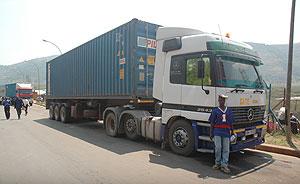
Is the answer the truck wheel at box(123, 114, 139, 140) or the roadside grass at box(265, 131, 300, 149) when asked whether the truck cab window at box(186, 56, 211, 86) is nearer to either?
the truck wheel at box(123, 114, 139, 140)

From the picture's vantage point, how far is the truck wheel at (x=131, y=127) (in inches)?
362

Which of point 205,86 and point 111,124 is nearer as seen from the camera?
point 205,86

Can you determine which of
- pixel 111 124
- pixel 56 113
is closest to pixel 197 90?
pixel 111 124

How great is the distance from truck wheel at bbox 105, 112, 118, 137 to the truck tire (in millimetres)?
2995

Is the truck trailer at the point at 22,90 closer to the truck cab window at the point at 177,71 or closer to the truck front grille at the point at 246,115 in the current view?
the truck cab window at the point at 177,71

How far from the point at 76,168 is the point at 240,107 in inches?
154

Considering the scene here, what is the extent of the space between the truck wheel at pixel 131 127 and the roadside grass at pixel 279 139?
4.09 metres

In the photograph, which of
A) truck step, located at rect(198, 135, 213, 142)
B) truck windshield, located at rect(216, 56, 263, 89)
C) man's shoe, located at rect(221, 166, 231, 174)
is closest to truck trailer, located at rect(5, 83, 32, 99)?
truck step, located at rect(198, 135, 213, 142)

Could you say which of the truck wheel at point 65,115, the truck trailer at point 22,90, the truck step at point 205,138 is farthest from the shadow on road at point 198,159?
the truck trailer at point 22,90

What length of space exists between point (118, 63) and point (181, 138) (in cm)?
408

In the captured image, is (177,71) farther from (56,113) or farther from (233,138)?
(56,113)

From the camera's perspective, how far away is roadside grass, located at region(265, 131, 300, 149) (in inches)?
336

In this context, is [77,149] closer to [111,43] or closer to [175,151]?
[175,151]

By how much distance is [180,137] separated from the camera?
724cm
